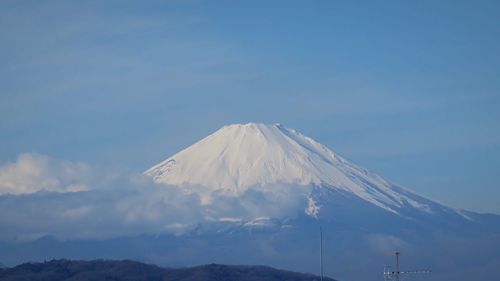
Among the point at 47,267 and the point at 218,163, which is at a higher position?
the point at 218,163

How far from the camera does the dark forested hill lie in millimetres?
126125

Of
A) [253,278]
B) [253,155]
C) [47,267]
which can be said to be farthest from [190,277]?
[253,155]

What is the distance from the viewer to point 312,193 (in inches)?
7146

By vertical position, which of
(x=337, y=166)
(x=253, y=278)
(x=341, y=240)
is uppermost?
(x=337, y=166)

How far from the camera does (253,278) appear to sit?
12781 centimetres

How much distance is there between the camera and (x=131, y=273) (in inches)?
5020

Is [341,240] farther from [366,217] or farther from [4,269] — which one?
[4,269]

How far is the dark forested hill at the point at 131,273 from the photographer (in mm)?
126125

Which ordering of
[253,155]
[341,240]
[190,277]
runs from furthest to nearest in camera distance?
1. [253,155]
2. [341,240]
3. [190,277]

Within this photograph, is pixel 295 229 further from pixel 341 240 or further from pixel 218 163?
pixel 218 163

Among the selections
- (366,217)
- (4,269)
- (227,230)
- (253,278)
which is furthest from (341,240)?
(4,269)

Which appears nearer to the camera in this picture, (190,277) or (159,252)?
(190,277)

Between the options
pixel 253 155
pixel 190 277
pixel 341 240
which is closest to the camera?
pixel 190 277

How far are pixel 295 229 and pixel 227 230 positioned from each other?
38.7ft
